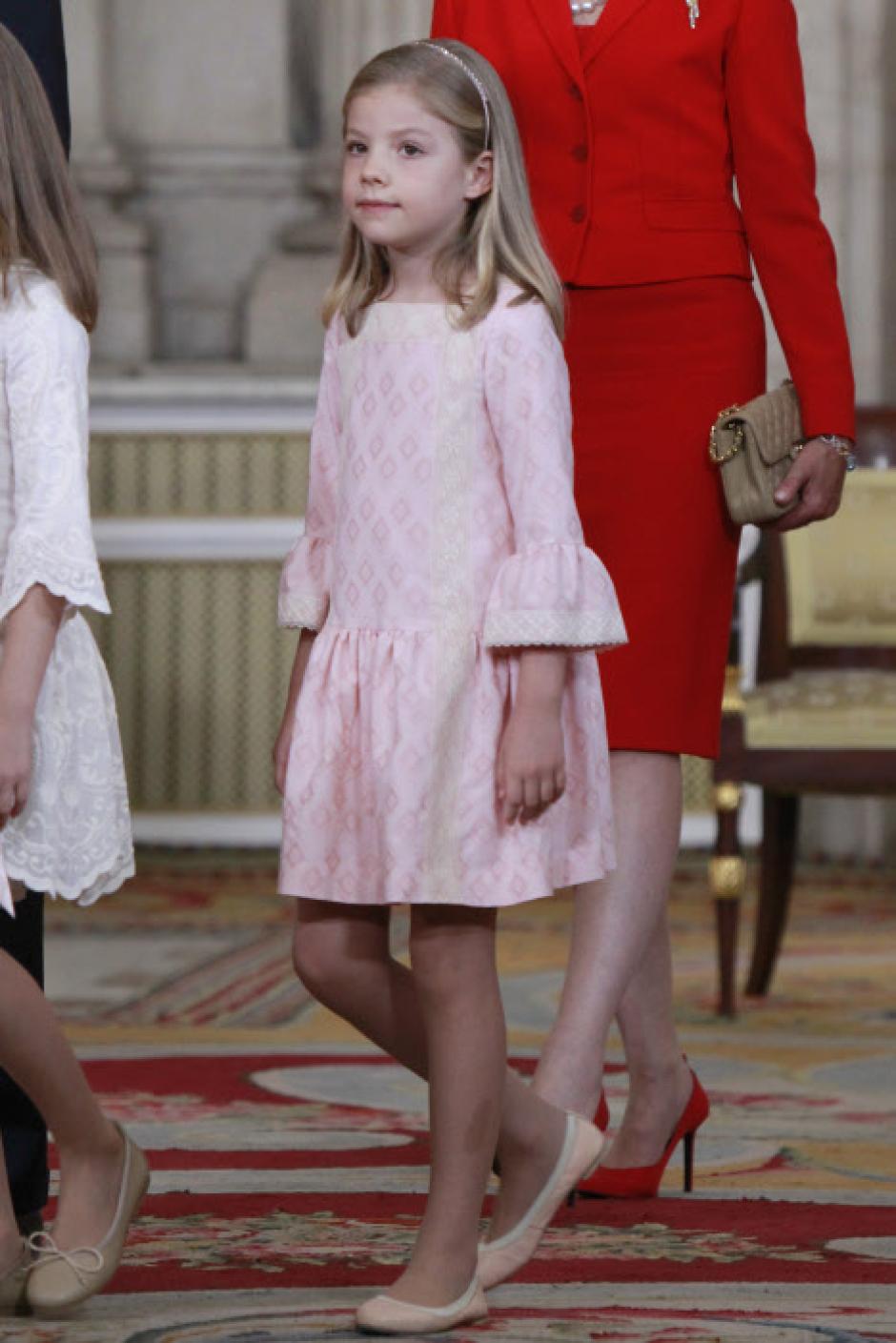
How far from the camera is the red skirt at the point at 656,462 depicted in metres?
2.76

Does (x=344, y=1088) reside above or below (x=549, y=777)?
below

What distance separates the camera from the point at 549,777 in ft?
7.16

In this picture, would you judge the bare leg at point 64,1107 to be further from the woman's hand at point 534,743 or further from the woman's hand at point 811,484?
the woman's hand at point 811,484

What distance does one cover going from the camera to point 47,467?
7.31 ft

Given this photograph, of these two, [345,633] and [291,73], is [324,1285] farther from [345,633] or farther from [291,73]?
[291,73]

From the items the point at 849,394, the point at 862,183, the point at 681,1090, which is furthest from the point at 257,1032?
the point at 862,183

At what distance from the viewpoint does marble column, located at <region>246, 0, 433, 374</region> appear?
7.14m

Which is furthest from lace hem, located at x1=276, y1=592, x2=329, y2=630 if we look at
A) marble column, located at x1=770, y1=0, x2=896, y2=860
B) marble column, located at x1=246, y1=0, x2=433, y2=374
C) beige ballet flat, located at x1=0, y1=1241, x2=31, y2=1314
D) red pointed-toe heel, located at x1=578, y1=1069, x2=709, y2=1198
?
marble column, located at x1=246, y1=0, x2=433, y2=374

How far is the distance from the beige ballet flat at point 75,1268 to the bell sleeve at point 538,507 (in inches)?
24.2

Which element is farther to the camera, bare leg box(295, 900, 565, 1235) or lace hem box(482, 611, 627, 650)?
bare leg box(295, 900, 565, 1235)

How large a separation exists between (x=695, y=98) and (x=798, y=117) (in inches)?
4.9

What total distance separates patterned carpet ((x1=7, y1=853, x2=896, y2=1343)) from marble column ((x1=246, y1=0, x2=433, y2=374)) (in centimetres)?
211

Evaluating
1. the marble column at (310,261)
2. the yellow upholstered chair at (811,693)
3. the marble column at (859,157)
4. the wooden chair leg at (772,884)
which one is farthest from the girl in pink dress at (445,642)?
the marble column at (310,261)

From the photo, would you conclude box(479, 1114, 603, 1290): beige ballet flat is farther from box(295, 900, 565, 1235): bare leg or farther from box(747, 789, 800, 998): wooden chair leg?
box(747, 789, 800, 998): wooden chair leg
